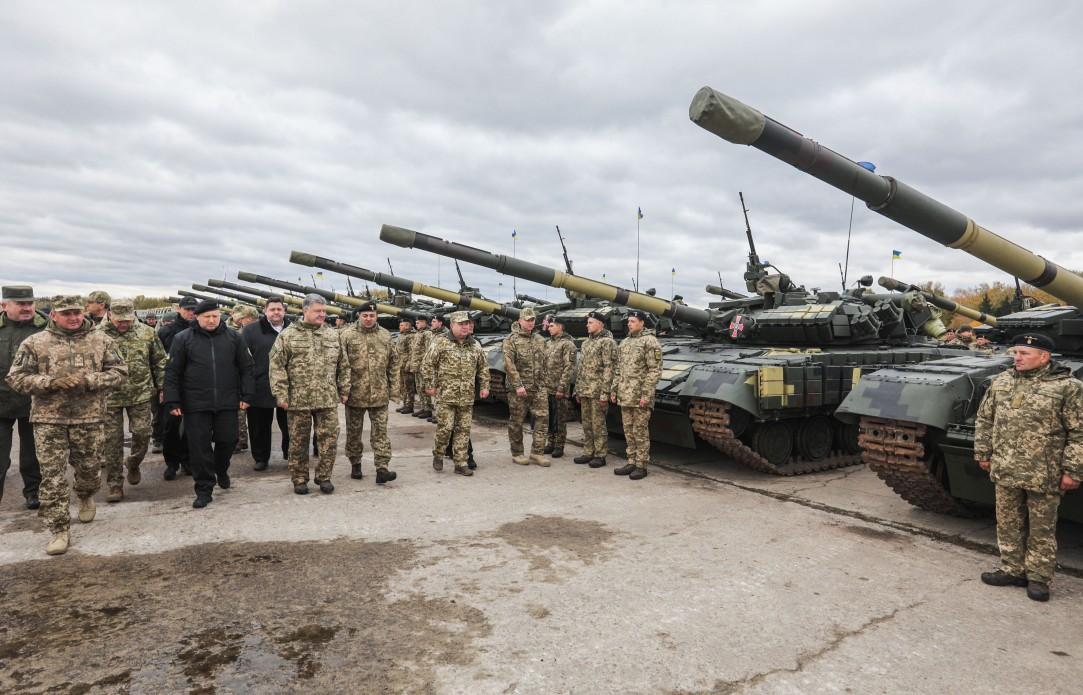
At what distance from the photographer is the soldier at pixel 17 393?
5.63 m

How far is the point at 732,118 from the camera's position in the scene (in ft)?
13.1

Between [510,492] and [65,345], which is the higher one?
[65,345]

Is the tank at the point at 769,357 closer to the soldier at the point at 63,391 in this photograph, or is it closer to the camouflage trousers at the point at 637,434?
the camouflage trousers at the point at 637,434

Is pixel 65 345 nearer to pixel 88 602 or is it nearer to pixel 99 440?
pixel 99 440

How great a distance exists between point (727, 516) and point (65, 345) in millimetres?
5466

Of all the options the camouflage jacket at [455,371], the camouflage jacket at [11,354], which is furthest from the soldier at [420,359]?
the camouflage jacket at [11,354]

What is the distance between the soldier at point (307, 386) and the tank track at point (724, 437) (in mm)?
3895

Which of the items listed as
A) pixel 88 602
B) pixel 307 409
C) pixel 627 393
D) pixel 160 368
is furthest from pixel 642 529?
pixel 160 368

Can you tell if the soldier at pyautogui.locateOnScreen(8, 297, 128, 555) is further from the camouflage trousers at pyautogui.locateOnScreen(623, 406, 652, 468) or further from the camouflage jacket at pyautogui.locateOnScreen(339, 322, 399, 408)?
the camouflage trousers at pyautogui.locateOnScreen(623, 406, 652, 468)

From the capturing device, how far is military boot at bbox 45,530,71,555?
15.6 ft

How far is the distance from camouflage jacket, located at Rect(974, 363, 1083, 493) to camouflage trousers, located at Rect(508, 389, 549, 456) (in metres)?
5.02

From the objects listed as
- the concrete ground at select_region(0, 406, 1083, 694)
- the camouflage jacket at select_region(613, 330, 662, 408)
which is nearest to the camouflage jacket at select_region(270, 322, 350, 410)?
the concrete ground at select_region(0, 406, 1083, 694)

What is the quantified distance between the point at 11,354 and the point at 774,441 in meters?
7.72

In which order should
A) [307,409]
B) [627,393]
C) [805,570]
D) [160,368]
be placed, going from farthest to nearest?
[627,393], [160,368], [307,409], [805,570]
